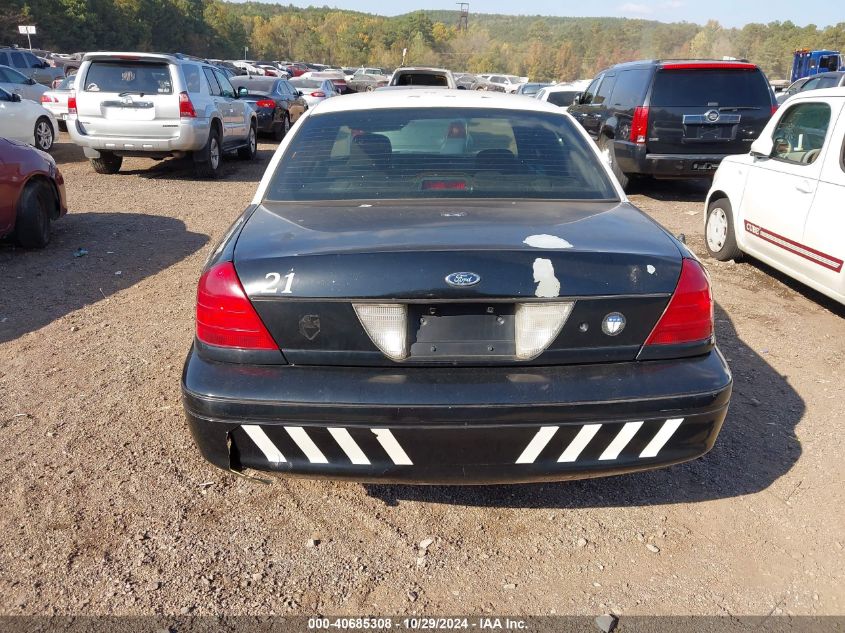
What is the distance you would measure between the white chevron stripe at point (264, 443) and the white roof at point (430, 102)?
193cm

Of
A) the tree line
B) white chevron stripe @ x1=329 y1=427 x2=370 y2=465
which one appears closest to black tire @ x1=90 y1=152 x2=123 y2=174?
white chevron stripe @ x1=329 y1=427 x2=370 y2=465

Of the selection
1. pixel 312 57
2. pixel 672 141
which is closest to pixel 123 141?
pixel 672 141

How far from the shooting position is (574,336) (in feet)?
8.18

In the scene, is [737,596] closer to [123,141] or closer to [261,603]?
[261,603]

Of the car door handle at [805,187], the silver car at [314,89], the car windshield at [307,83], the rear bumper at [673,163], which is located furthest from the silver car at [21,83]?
the car door handle at [805,187]

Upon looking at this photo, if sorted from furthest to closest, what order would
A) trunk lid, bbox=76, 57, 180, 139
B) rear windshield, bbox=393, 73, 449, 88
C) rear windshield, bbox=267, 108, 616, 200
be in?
rear windshield, bbox=393, 73, 449, 88 < trunk lid, bbox=76, 57, 180, 139 < rear windshield, bbox=267, 108, 616, 200

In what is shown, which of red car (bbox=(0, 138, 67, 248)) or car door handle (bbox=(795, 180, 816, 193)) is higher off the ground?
car door handle (bbox=(795, 180, 816, 193))

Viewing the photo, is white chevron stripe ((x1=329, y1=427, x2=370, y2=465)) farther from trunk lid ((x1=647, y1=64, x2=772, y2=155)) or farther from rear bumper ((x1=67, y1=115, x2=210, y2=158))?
rear bumper ((x1=67, y1=115, x2=210, y2=158))

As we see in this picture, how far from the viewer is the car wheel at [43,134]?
43.6 ft

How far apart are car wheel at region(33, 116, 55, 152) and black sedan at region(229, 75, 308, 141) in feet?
14.0

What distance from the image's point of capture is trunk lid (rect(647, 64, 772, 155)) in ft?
31.4

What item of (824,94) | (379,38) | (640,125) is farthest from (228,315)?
(379,38)

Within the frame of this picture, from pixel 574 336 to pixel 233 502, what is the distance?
162cm

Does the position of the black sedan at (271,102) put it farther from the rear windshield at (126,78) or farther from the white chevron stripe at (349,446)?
the white chevron stripe at (349,446)
